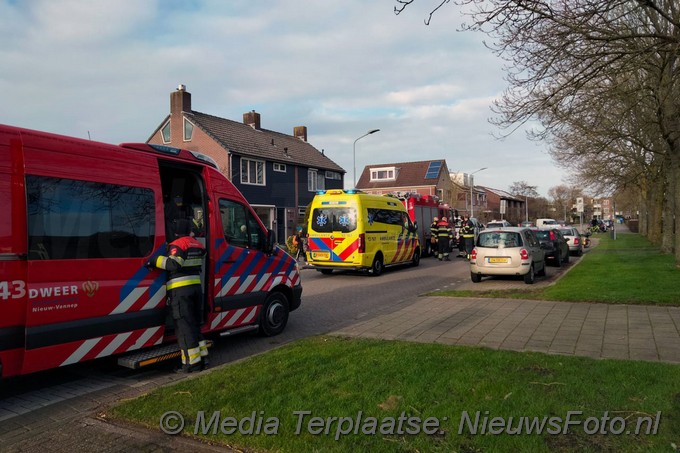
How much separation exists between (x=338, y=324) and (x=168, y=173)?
383cm

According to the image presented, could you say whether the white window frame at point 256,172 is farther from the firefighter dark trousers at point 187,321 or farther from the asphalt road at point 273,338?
the firefighter dark trousers at point 187,321

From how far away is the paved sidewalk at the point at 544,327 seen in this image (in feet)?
20.4

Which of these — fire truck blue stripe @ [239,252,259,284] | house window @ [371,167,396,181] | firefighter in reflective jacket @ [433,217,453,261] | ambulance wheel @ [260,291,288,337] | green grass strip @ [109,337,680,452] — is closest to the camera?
green grass strip @ [109,337,680,452]

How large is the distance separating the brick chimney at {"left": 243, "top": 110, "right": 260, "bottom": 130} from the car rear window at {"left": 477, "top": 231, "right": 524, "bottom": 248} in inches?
1109

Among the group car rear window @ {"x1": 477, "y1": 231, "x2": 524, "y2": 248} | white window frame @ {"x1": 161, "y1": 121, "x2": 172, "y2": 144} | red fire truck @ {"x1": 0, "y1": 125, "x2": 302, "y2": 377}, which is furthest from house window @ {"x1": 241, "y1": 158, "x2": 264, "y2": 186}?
red fire truck @ {"x1": 0, "y1": 125, "x2": 302, "y2": 377}

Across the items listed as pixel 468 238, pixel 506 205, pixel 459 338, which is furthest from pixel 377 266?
pixel 506 205

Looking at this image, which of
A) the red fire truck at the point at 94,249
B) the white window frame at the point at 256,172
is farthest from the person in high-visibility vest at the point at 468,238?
the red fire truck at the point at 94,249

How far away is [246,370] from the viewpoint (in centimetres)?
538

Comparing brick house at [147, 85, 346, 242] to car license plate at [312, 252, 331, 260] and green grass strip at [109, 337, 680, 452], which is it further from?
green grass strip at [109, 337, 680, 452]

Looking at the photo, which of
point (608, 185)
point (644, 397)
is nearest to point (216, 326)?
point (644, 397)

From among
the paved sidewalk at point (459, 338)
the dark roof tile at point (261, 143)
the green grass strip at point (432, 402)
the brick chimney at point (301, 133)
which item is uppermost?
the brick chimney at point (301, 133)

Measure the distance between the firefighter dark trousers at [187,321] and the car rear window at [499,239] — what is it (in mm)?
10061

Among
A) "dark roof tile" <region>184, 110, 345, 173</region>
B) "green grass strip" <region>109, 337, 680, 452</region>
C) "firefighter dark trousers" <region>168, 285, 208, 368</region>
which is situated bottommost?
"green grass strip" <region>109, 337, 680, 452</region>

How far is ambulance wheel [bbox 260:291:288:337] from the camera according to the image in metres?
7.61
